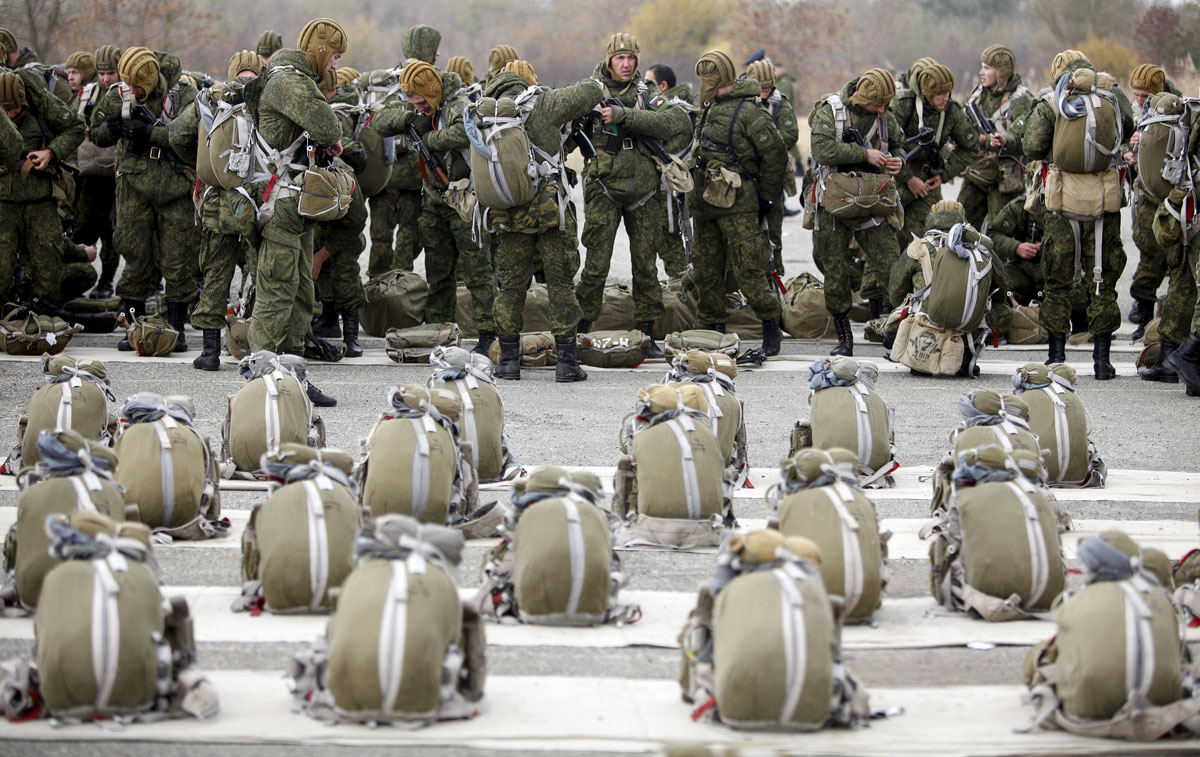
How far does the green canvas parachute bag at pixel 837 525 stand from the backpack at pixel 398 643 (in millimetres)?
1474

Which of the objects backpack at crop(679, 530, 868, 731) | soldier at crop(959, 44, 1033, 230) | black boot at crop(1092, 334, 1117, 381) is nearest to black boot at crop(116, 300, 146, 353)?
soldier at crop(959, 44, 1033, 230)

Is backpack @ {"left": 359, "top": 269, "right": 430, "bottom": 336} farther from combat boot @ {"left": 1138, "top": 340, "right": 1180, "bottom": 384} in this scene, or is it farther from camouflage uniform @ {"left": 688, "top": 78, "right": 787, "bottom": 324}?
combat boot @ {"left": 1138, "top": 340, "right": 1180, "bottom": 384}

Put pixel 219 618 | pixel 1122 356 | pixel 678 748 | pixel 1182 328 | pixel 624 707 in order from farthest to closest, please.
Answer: pixel 1122 356
pixel 1182 328
pixel 219 618
pixel 624 707
pixel 678 748

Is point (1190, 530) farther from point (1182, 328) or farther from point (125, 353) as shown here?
point (125, 353)

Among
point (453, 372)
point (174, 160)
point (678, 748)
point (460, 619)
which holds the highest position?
point (174, 160)

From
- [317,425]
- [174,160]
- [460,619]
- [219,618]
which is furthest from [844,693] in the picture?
[174,160]

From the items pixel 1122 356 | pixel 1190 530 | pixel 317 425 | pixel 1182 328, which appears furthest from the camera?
pixel 1122 356

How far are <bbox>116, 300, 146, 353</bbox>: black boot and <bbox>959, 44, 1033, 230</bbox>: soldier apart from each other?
294 inches

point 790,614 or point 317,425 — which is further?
point 317,425

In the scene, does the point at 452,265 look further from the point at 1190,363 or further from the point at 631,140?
the point at 1190,363

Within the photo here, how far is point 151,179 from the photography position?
1194 centimetres

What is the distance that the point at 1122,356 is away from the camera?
13023 millimetres

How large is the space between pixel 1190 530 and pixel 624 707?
12.7ft

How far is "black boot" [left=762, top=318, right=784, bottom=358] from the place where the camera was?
12609 millimetres
